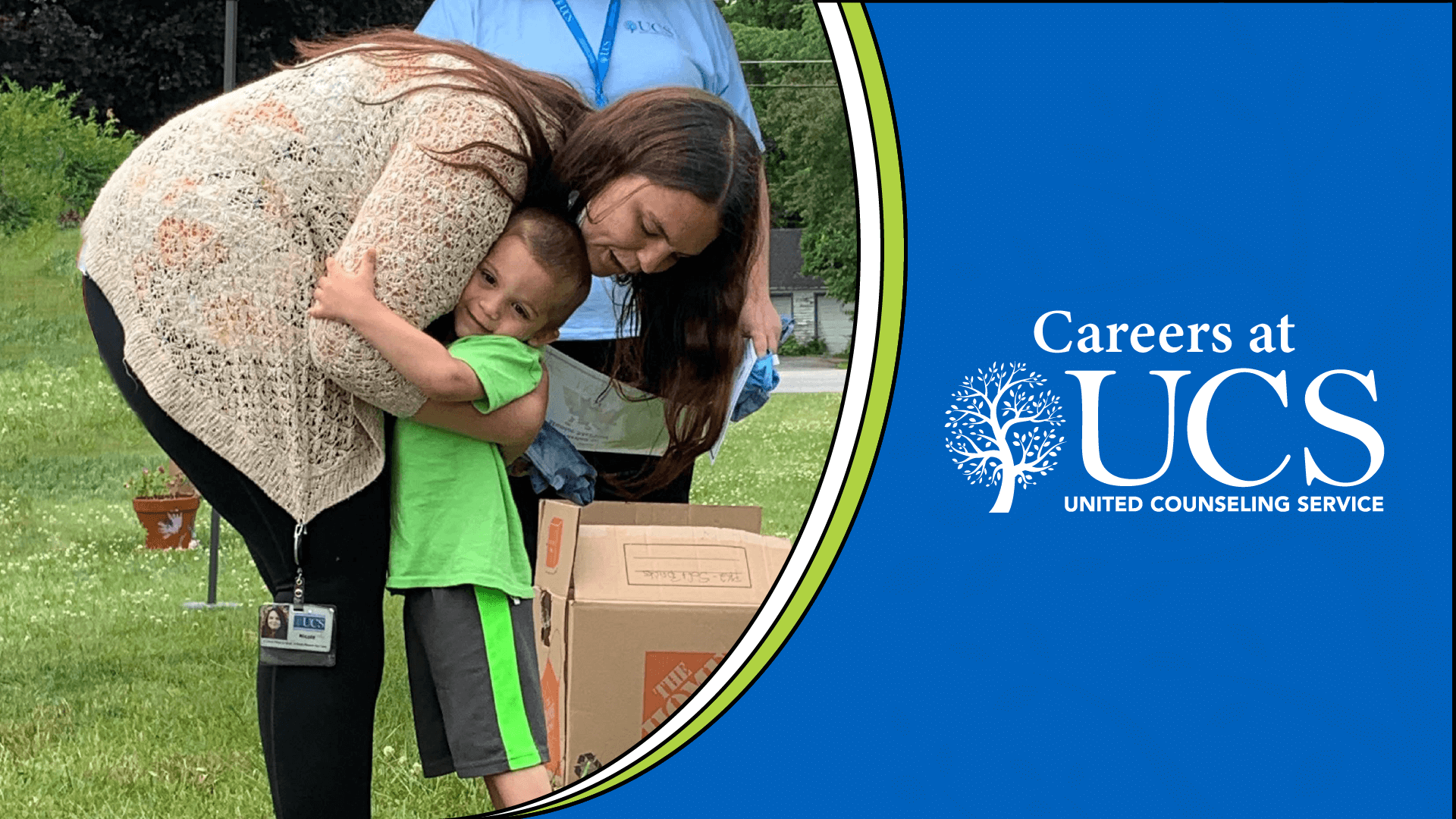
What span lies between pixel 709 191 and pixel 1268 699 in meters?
0.68

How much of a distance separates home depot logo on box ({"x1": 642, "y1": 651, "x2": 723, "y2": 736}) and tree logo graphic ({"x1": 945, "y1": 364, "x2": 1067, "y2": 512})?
586mm

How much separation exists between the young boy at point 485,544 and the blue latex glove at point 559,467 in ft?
1.13

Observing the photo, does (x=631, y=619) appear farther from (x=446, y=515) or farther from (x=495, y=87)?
(x=495, y=87)

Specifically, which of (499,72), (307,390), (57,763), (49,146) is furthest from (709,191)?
(49,146)

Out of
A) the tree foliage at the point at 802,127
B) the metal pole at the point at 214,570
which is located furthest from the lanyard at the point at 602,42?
the tree foliage at the point at 802,127

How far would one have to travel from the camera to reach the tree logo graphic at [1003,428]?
4.58ft

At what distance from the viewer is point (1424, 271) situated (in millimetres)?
1378

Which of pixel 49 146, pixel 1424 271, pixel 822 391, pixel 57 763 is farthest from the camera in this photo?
pixel 822 391

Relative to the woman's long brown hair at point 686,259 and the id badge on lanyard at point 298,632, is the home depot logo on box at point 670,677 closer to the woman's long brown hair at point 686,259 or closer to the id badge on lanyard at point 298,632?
the woman's long brown hair at point 686,259

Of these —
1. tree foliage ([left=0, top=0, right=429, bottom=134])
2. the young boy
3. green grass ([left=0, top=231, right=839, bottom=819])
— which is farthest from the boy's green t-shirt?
tree foliage ([left=0, top=0, right=429, bottom=134])

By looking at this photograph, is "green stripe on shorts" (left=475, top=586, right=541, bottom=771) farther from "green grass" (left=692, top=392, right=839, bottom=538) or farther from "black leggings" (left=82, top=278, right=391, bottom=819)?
"green grass" (left=692, top=392, right=839, bottom=538)

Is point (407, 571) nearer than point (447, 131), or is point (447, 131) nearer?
point (447, 131)

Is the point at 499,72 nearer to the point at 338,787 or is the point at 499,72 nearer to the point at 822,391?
the point at 338,787

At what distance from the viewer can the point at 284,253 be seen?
1.45 meters
